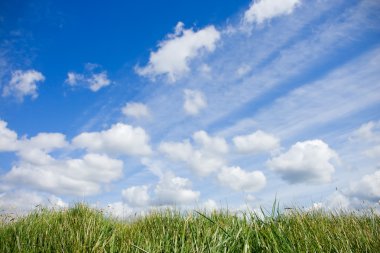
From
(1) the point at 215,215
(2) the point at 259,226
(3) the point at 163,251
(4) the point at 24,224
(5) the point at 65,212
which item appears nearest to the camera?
(3) the point at 163,251

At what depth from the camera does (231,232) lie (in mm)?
4844

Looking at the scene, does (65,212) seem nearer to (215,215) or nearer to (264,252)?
(215,215)

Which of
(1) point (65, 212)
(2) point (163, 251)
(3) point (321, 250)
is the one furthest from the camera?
(1) point (65, 212)

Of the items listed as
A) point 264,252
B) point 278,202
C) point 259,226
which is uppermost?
point 278,202

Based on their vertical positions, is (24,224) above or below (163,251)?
above

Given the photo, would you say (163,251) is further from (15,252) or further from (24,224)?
(24,224)

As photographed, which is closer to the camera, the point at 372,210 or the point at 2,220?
the point at 372,210

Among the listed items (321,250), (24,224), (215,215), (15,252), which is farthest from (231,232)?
(24,224)

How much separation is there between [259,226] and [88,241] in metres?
2.39

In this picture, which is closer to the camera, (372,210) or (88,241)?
(88,241)

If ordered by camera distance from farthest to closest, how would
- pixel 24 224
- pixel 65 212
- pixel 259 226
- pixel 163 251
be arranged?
1. pixel 65 212
2. pixel 24 224
3. pixel 259 226
4. pixel 163 251

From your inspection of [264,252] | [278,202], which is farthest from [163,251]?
[278,202]

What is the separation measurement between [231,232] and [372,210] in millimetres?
3166

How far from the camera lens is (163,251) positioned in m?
4.59
